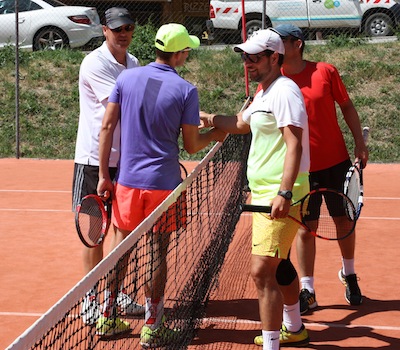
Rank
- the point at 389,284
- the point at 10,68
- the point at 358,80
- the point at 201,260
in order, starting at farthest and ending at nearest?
the point at 10,68
the point at 358,80
the point at 389,284
the point at 201,260

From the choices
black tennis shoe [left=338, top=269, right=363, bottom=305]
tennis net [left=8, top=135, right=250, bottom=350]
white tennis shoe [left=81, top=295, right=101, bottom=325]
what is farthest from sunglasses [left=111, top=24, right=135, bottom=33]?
black tennis shoe [left=338, top=269, right=363, bottom=305]

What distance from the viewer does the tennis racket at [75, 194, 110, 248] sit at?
228 inches

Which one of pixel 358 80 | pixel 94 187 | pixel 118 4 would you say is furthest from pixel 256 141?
pixel 118 4

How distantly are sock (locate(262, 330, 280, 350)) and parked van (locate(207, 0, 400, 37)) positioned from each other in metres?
12.7

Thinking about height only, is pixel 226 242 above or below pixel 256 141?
below

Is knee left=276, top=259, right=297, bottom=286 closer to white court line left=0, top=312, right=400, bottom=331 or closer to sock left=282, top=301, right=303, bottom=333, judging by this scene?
sock left=282, top=301, right=303, bottom=333

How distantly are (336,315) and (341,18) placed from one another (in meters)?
11.9

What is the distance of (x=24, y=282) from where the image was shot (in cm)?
742

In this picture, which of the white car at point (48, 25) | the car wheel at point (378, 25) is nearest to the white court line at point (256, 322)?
the white car at point (48, 25)

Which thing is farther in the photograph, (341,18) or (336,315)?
(341,18)

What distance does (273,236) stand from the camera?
5.14 meters

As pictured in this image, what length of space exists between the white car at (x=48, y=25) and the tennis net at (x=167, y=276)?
9514mm

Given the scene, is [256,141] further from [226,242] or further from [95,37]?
[95,37]

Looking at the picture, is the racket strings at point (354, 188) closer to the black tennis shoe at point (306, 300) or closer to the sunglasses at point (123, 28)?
the black tennis shoe at point (306, 300)
